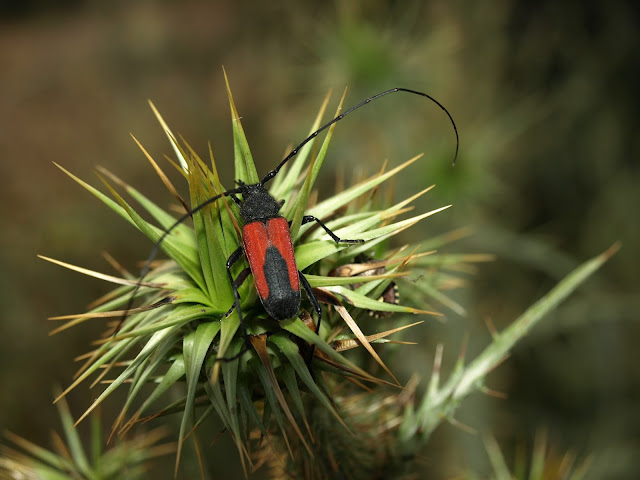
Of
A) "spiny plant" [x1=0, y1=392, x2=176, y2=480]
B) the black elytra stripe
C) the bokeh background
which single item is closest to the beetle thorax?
the black elytra stripe

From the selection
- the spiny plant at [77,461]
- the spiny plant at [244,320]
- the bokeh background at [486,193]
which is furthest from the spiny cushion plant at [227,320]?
the bokeh background at [486,193]

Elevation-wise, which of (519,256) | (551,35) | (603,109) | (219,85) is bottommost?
(519,256)

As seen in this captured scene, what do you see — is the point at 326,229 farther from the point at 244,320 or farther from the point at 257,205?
the point at 244,320

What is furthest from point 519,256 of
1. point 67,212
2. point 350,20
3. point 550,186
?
point 67,212

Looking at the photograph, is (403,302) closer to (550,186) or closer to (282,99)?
(550,186)

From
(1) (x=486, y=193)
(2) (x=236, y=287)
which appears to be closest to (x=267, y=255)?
(2) (x=236, y=287)

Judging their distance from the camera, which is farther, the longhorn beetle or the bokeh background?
the bokeh background

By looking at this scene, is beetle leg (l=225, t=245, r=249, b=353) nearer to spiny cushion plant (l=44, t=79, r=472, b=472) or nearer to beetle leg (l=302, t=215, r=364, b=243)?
spiny cushion plant (l=44, t=79, r=472, b=472)
